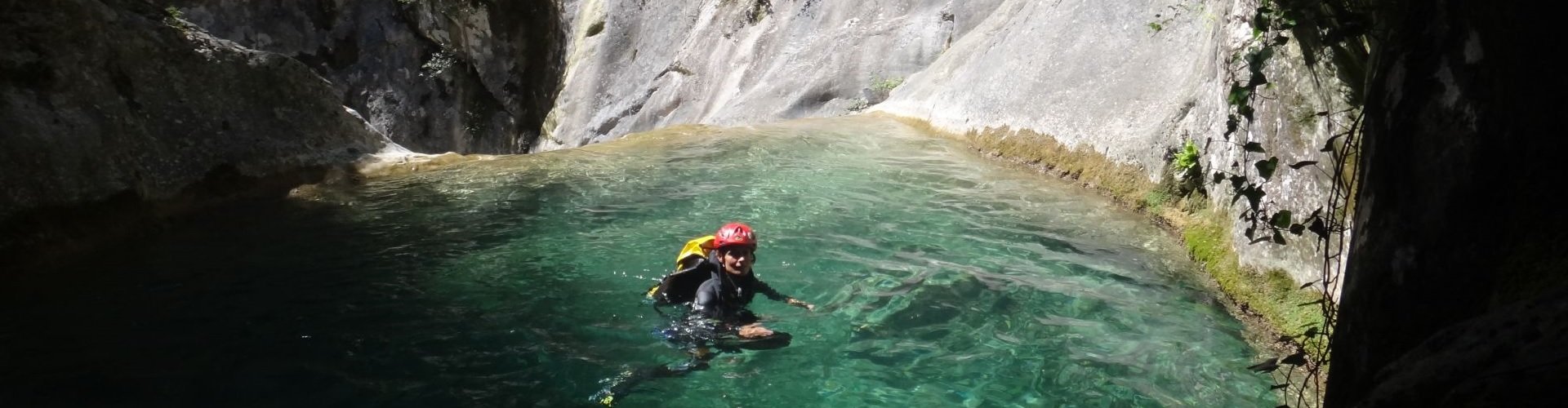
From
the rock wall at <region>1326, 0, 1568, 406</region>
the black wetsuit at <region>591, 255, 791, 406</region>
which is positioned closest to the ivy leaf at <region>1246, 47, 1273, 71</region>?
the rock wall at <region>1326, 0, 1568, 406</region>

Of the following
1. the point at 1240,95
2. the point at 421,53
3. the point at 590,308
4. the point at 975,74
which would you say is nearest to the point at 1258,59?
the point at 1240,95

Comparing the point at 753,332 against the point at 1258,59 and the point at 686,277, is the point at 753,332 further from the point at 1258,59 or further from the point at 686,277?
the point at 1258,59

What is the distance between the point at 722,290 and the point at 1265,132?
4.01 meters

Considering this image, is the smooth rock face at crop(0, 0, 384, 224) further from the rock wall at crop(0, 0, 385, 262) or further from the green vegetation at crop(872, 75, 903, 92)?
Result: the green vegetation at crop(872, 75, 903, 92)

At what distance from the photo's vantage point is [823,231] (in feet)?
30.3

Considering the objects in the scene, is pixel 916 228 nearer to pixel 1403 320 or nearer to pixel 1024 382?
pixel 1024 382

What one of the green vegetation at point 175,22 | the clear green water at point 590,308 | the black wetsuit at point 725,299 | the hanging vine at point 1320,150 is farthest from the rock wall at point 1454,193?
the green vegetation at point 175,22

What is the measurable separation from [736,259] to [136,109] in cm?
591

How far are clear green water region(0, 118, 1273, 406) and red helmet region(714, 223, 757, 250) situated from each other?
0.66m

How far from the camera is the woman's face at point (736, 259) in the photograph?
253 inches

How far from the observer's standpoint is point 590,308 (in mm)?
6980

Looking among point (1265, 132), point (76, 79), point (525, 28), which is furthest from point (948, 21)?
point (76, 79)

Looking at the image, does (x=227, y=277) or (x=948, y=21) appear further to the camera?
(x=948, y=21)

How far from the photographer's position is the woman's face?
6.44m
